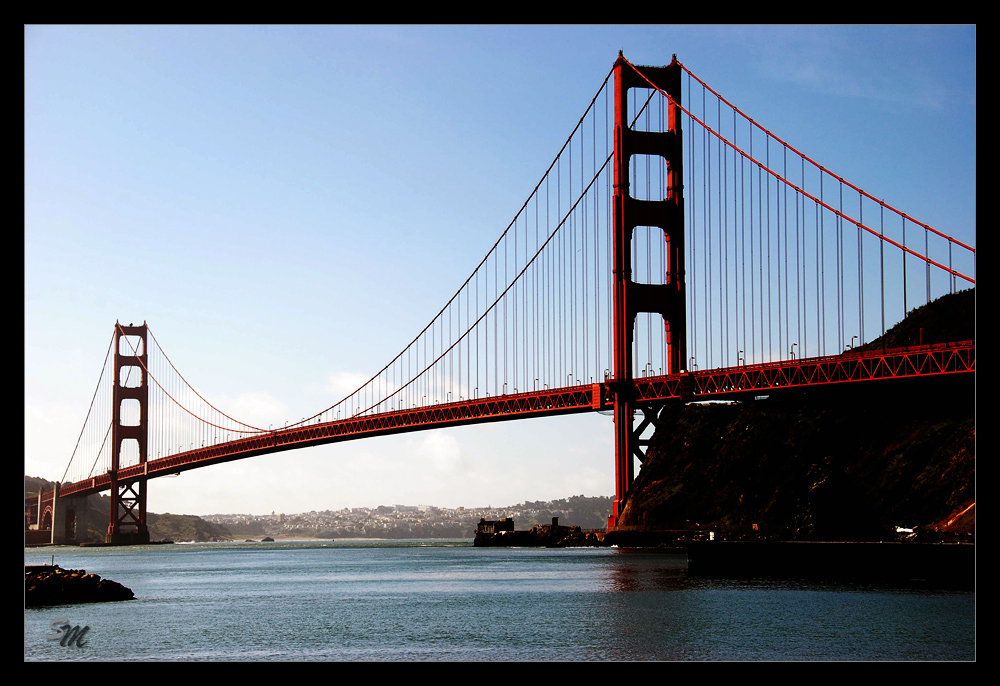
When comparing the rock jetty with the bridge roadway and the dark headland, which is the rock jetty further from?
the bridge roadway

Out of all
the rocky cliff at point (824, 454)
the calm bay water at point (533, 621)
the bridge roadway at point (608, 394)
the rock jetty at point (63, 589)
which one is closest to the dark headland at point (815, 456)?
the rocky cliff at point (824, 454)

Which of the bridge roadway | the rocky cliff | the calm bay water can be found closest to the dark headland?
the rocky cliff

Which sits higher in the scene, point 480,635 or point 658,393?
point 658,393

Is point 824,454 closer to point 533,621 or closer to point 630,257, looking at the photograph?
point 630,257

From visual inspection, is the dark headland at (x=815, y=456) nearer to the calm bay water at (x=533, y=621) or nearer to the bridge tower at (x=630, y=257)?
the bridge tower at (x=630, y=257)

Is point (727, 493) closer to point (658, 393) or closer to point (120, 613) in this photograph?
point (658, 393)

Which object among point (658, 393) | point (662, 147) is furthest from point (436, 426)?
point (662, 147)

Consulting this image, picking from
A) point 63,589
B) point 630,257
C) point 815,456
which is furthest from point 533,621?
point 630,257

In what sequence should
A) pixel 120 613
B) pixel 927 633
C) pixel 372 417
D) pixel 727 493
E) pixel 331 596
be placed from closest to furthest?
pixel 927 633 → pixel 120 613 → pixel 331 596 → pixel 727 493 → pixel 372 417
